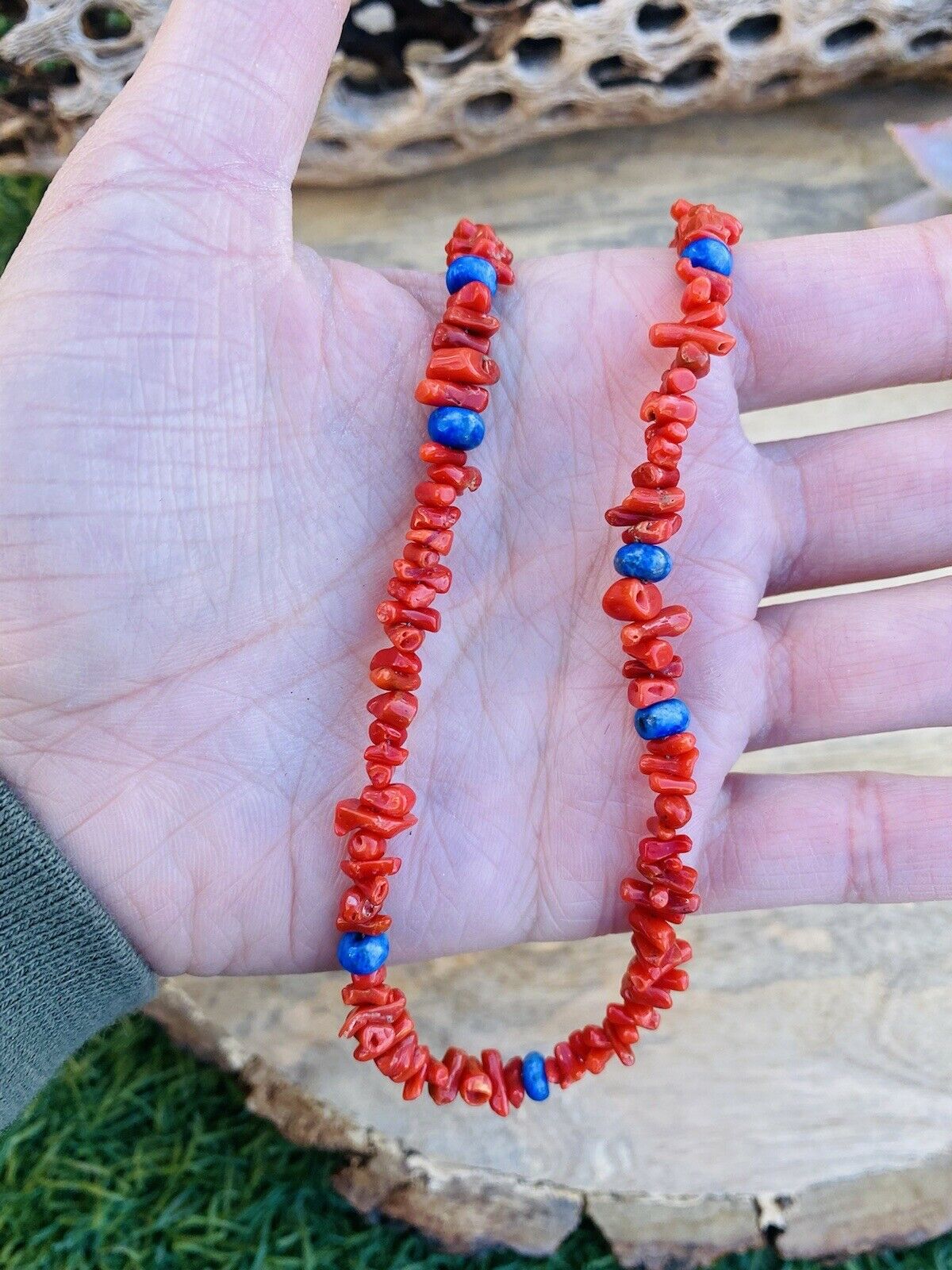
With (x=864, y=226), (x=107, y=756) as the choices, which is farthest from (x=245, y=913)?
(x=864, y=226)

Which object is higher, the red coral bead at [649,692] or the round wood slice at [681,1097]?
the red coral bead at [649,692]

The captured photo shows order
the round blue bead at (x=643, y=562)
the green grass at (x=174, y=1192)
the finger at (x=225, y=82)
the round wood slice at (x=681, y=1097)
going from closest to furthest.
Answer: the finger at (x=225, y=82) → the round blue bead at (x=643, y=562) → the round wood slice at (x=681, y=1097) → the green grass at (x=174, y=1192)

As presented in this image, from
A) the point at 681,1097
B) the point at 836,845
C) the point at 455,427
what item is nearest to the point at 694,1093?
the point at 681,1097

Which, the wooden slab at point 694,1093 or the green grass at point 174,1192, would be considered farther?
the green grass at point 174,1192

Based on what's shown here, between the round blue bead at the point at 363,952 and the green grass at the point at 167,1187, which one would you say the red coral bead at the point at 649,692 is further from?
the green grass at the point at 167,1187

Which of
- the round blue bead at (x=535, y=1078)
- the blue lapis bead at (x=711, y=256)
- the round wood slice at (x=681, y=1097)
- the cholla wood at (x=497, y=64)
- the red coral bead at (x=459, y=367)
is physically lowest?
the round wood slice at (x=681, y=1097)

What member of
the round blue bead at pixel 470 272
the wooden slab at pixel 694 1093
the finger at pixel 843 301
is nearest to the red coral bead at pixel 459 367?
the round blue bead at pixel 470 272

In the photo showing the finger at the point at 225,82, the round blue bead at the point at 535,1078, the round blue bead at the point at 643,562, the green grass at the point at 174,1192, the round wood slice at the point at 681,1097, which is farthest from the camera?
the green grass at the point at 174,1192
